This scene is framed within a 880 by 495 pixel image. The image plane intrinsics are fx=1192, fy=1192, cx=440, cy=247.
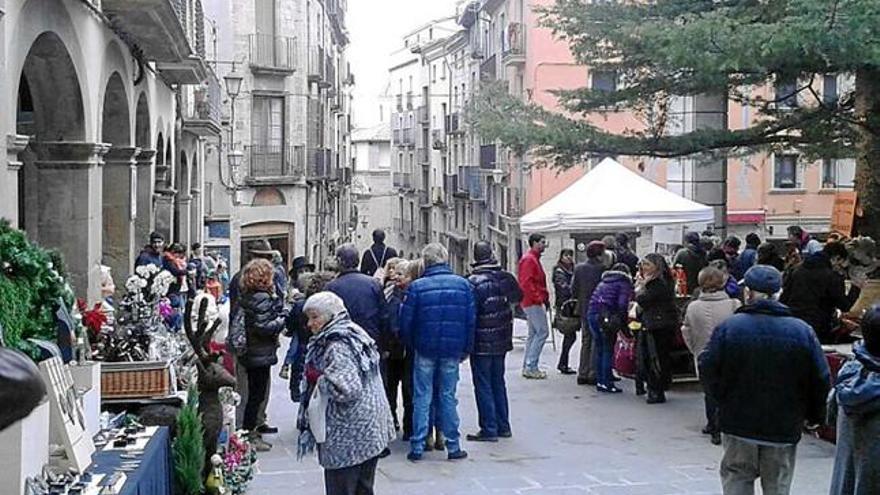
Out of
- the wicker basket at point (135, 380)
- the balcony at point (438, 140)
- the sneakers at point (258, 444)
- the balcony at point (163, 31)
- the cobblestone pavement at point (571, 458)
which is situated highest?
the balcony at point (438, 140)

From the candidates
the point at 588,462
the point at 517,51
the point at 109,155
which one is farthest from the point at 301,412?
the point at 517,51

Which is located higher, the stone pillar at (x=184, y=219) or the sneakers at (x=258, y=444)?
the stone pillar at (x=184, y=219)

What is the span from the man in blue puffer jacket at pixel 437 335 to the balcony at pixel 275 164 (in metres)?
25.3

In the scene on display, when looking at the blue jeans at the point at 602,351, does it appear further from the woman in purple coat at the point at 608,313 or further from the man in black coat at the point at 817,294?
the man in black coat at the point at 817,294

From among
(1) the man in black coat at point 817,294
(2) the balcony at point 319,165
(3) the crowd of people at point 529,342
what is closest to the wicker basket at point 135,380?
(3) the crowd of people at point 529,342

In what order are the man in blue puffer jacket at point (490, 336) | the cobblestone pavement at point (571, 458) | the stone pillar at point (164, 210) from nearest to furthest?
the cobblestone pavement at point (571, 458)
the man in blue puffer jacket at point (490, 336)
the stone pillar at point (164, 210)

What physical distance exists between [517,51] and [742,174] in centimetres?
873

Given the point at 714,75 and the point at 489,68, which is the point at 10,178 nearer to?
the point at 714,75

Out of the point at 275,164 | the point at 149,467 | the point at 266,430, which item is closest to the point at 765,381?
the point at 149,467

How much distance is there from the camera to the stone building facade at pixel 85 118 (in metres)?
8.46

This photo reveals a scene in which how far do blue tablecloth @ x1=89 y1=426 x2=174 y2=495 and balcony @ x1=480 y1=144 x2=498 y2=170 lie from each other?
36741mm

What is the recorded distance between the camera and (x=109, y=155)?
13719mm

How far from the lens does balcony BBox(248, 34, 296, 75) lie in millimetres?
33812

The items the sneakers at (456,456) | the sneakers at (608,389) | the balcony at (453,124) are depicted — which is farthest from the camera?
the balcony at (453,124)
